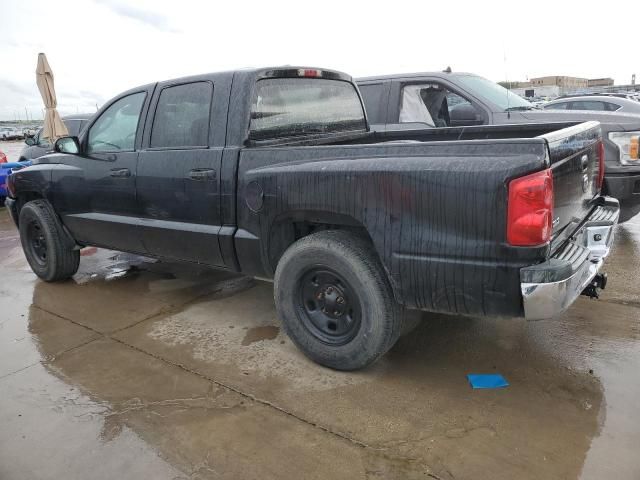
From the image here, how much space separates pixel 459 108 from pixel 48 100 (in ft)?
26.0

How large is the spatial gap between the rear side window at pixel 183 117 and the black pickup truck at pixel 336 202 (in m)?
0.01

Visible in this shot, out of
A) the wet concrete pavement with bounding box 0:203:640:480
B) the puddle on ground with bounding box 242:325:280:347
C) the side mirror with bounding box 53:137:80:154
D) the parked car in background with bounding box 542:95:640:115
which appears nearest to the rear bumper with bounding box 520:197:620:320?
the wet concrete pavement with bounding box 0:203:640:480

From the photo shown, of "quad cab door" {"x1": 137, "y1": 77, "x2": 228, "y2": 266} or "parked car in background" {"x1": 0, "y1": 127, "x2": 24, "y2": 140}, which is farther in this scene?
"parked car in background" {"x1": 0, "y1": 127, "x2": 24, "y2": 140}

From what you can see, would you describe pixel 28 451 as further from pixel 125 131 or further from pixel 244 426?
pixel 125 131

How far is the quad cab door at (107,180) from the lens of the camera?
4285mm

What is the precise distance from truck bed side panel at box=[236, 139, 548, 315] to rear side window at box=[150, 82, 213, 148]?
1.01m

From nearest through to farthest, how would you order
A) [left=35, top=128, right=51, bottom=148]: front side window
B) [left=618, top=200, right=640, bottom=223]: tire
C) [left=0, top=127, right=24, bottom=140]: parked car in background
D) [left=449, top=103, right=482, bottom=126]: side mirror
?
[left=618, top=200, right=640, bottom=223]: tire
[left=449, top=103, right=482, bottom=126]: side mirror
[left=35, top=128, right=51, bottom=148]: front side window
[left=0, top=127, right=24, bottom=140]: parked car in background

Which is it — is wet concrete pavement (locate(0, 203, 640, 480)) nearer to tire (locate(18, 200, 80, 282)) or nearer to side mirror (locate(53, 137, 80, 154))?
tire (locate(18, 200, 80, 282))

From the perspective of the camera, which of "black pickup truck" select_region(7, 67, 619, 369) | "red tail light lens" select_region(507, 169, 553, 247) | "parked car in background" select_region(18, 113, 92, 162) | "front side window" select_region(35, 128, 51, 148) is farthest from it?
"front side window" select_region(35, 128, 51, 148)

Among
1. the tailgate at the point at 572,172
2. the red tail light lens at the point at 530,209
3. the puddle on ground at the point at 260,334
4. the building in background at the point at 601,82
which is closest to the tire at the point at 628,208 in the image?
the tailgate at the point at 572,172

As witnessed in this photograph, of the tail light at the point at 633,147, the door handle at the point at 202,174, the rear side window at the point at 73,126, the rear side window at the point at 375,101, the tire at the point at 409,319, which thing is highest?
the rear side window at the point at 375,101

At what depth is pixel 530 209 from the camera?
7.87 ft

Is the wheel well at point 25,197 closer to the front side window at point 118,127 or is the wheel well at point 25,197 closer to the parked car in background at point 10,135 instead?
the front side window at point 118,127

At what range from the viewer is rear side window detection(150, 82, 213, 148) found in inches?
148
